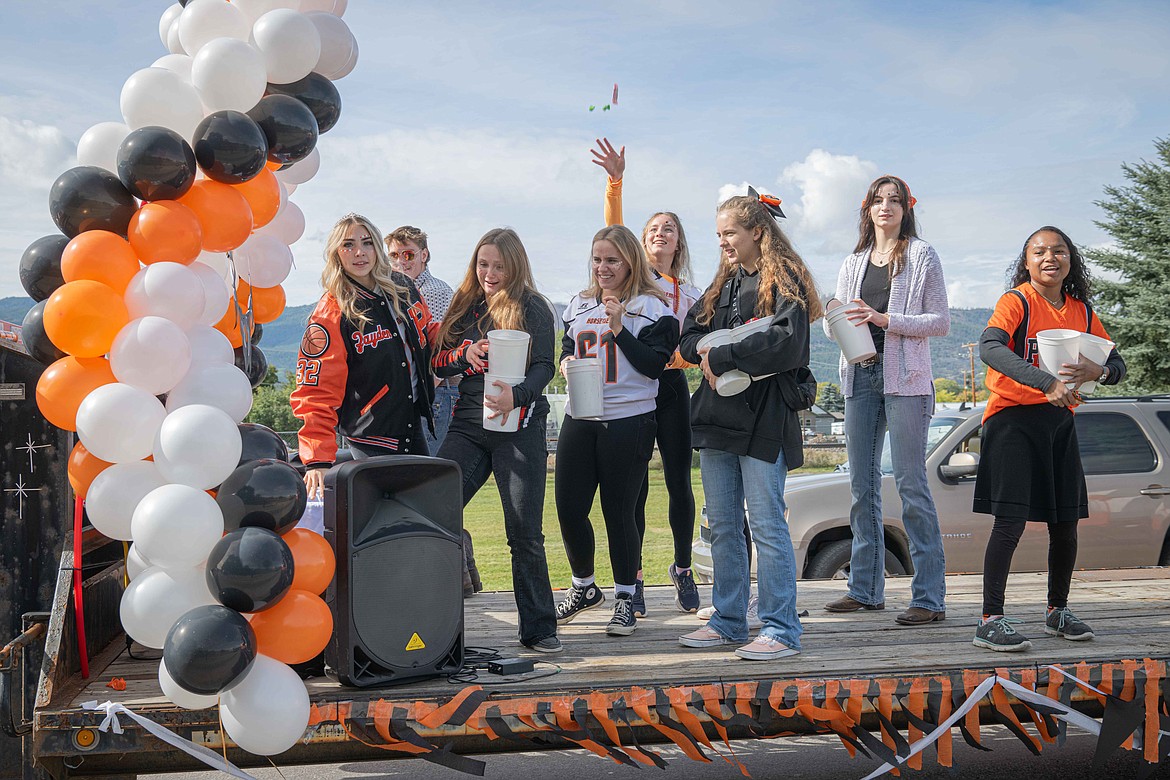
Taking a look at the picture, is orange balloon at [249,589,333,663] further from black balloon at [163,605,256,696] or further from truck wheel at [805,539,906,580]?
truck wheel at [805,539,906,580]

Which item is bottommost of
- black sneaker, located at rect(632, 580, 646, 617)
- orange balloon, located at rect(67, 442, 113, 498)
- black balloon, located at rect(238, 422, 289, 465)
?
black sneaker, located at rect(632, 580, 646, 617)

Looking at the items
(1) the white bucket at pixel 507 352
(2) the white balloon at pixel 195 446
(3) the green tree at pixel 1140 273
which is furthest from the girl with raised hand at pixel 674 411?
(3) the green tree at pixel 1140 273

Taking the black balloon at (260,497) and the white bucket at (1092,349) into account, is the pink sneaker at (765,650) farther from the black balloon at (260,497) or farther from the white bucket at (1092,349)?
the black balloon at (260,497)

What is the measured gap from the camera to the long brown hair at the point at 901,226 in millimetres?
5012

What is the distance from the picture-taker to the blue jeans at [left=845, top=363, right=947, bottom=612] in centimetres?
487

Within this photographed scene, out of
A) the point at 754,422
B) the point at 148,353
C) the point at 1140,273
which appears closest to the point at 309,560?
the point at 148,353

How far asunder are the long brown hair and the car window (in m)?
3.59

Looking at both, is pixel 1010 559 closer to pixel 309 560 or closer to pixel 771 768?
pixel 771 768

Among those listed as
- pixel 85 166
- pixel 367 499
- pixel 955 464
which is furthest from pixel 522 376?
pixel 955 464

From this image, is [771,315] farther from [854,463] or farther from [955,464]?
[955,464]

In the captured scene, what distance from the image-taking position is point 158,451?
3186 mm

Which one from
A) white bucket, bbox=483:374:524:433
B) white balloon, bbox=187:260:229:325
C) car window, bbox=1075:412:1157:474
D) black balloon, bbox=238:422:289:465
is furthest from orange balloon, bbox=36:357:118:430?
car window, bbox=1075:412:1157:474

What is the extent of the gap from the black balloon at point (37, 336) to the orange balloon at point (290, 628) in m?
1.17

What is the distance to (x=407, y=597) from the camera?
3.72m
